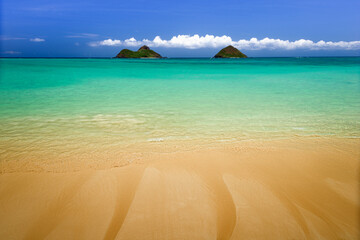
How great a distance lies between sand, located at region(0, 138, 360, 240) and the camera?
2.19 m

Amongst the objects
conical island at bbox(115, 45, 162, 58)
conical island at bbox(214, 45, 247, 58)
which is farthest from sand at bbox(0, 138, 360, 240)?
conical island at bbox(214, 45, 247, 58)

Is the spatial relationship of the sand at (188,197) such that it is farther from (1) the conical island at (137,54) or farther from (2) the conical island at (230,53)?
(2) the conical island at (230,53)

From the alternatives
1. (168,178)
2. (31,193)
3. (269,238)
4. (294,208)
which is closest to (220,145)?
(168,178)

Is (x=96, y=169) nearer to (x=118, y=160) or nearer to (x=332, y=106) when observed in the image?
(x=118, y=160)

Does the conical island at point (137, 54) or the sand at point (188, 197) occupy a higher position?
the conical island at point (137, 54)

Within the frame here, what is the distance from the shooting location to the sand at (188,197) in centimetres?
219

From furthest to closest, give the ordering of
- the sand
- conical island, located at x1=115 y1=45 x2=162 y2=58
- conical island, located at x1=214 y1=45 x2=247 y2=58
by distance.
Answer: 1. conical island, located at x1=214 y1=45 x2=247 y2=58
2. conical island, located at x1=115 y1=45 x2=162 y2=58
3. the sand

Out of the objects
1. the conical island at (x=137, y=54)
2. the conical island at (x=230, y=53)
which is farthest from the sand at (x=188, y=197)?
the conical island at (x=230, y=53)

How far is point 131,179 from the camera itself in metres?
3.03

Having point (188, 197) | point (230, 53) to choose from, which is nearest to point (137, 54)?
point (230, 53)

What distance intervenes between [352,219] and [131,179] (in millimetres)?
2645

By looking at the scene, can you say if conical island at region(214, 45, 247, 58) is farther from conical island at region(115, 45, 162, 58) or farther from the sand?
the sand

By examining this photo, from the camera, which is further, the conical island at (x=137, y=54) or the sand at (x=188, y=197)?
the conical island at (x=137, y=54)

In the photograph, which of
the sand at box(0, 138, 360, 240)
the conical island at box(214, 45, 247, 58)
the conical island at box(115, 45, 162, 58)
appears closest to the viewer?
the sand at box(0, 138, 360, 240)
